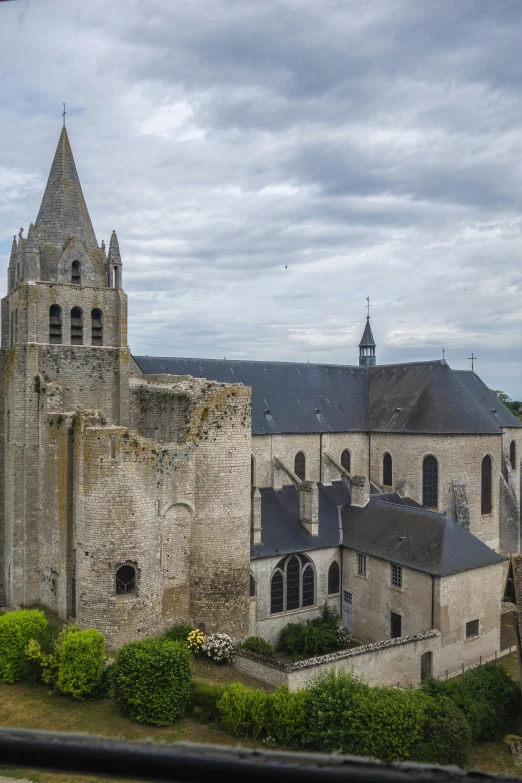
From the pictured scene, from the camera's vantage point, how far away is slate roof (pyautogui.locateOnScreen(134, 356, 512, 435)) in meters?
31.0

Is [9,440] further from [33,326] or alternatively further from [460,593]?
[460,593]

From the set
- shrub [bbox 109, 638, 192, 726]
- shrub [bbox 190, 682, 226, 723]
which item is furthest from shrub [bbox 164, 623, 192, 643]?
shrub [bbox 190, 682, 226, 723]

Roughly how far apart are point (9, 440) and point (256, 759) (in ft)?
87.5

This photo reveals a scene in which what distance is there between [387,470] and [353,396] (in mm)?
5115

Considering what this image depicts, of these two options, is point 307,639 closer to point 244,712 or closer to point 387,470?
point 244,712

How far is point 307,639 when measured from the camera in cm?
2405

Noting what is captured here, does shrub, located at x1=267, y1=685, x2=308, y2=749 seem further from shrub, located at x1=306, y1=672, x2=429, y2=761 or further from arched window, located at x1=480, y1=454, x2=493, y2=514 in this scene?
arched window, located at x1=480, y1=454, x2=493, y2=514

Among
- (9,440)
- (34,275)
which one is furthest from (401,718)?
(34,275)

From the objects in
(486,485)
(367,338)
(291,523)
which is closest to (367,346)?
(367,338)

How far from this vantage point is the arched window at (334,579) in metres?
27.6

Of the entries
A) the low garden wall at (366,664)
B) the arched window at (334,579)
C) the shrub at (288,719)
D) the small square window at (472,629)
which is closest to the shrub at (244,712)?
the shrub at (288,719)

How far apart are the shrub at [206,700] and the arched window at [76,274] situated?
1721 centimetres

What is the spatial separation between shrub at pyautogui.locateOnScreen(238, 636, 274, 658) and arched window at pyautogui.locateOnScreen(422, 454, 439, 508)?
1274 cm

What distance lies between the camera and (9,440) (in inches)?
1021
